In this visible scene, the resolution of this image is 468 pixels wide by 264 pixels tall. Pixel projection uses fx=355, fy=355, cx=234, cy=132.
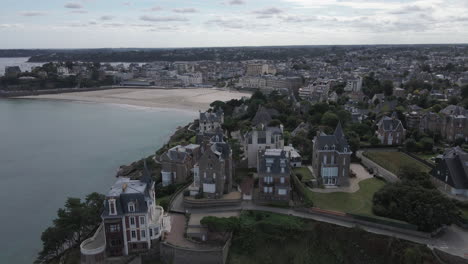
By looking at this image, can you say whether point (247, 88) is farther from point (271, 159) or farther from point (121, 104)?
point (271, 159)

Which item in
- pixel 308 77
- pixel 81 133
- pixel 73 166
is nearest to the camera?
pixel 73 166

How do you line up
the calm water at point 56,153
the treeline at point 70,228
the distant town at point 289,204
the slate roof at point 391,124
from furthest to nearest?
the slate roof at point 391,124 < the calm water at point 56,153 < the treeline at point 70,228 < the distant town at point 289,204

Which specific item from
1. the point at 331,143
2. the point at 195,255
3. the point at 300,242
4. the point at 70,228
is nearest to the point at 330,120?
the point at 331,143

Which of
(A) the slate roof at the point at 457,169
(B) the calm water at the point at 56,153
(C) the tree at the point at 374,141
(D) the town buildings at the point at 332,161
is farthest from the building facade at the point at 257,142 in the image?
(B) the calm water at the point at 56,153

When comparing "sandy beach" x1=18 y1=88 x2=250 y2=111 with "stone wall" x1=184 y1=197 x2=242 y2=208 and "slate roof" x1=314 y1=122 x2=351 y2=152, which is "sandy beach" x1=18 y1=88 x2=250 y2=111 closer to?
"slate roof" x1=314 y1=122 x2=351 y2=152

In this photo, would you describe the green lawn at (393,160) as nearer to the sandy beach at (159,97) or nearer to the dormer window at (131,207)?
the dormer window at (131,207)

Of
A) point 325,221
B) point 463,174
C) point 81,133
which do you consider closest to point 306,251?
point 325,221
